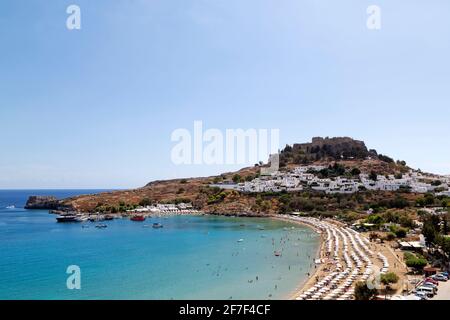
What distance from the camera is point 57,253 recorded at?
140ft

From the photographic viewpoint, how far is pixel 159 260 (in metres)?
37.7

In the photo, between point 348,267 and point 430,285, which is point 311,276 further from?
point 430,285

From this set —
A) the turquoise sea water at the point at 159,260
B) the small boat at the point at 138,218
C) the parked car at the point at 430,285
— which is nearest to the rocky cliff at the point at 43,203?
the small boat at the point at 138,218

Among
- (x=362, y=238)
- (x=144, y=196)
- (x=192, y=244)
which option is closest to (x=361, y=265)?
(x=362, y=238)

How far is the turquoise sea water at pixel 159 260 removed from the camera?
88.2ft

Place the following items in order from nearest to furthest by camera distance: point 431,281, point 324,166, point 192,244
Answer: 1. point 431,281
2. point 192,244
3. point 324,166

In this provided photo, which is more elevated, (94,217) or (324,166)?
(324,166)

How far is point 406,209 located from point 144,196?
207 ft

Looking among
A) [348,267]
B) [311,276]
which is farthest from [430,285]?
[311,276]

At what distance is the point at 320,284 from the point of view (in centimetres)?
2520

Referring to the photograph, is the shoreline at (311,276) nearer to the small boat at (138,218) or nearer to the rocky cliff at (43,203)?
the small boat at (138,218)
